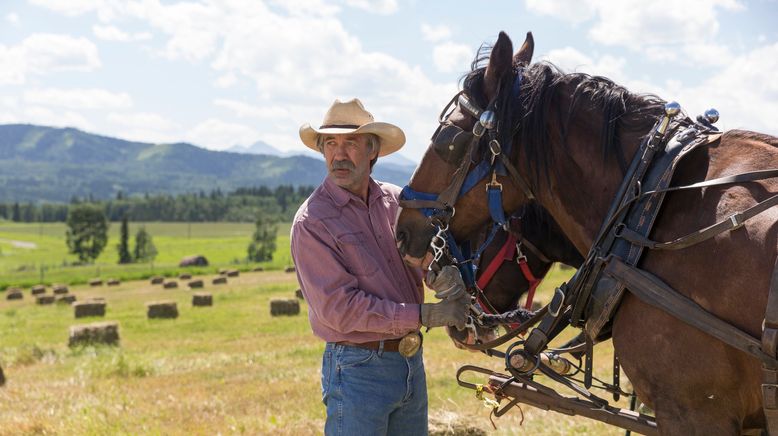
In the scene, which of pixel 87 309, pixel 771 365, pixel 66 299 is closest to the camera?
pixel 771 365

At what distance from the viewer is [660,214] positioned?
3.06m

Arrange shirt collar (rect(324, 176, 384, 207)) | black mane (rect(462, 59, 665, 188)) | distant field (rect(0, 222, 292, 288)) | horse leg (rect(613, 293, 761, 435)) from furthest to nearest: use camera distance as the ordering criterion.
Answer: distant field (rect(0, 222, 292, 288)), shirt collar (rect(324, 176, 384, 207)), black mane (rect(462, 59, 665, 188)), horse leg (rect(613, 293, 761, 435))

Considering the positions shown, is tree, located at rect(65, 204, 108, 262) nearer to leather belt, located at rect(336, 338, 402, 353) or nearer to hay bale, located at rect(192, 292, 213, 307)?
hay bale, located at rect(192, 292, 213, 307)

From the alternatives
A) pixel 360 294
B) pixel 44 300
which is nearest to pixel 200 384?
pixel 360 294

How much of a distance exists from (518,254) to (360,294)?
1186 millimetres

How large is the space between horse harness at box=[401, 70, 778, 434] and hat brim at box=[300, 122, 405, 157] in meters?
0.64

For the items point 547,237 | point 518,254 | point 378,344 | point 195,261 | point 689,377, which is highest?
point 547,237

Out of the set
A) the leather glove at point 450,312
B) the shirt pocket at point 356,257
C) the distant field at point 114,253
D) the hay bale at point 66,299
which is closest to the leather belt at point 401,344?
the leather glove at point 450,312

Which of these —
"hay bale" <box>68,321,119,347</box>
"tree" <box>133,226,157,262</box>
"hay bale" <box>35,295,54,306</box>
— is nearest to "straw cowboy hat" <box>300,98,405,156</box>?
"hay bale" <box>68,321,119,347</box>

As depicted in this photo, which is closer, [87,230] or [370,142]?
[370,142]

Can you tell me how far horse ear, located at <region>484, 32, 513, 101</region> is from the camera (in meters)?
3.46

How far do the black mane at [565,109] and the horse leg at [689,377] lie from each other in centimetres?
77

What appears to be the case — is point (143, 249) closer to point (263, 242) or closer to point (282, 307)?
point (263, 242)

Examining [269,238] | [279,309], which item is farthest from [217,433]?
[269,238]
